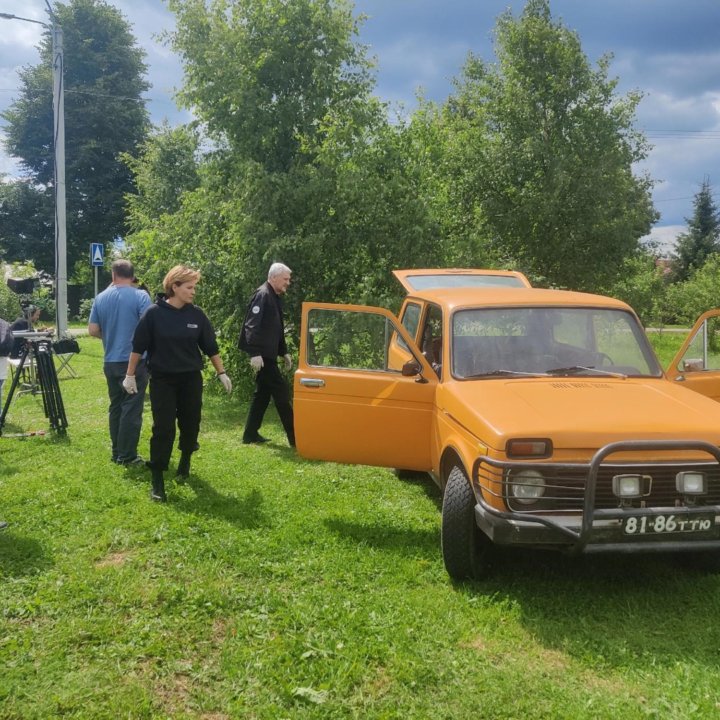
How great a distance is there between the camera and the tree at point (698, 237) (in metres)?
38.9

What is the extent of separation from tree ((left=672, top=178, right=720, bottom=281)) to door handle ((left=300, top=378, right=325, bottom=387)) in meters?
39.1

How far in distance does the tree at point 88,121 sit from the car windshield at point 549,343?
34.3m

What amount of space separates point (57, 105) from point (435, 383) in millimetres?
15226

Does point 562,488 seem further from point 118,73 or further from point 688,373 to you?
point 118,73

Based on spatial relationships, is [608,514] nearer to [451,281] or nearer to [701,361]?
[701,361]

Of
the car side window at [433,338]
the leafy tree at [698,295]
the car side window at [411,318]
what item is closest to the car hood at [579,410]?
the car side window at [433,338]

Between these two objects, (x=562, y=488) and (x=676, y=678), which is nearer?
(x=676, y=678)

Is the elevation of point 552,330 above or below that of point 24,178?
below

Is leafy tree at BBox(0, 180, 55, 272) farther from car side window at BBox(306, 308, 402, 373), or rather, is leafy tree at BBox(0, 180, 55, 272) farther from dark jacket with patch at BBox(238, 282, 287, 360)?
car side window at BBox(306, 308, 402, 373)

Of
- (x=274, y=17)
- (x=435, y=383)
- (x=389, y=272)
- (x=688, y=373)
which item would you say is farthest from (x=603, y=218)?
(x=435, y=383)

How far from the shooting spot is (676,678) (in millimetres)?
3092

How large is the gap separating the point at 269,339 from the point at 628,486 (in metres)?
4.45

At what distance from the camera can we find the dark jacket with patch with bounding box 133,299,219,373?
5.48 meters

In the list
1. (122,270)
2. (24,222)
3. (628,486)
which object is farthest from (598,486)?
(24,222)
